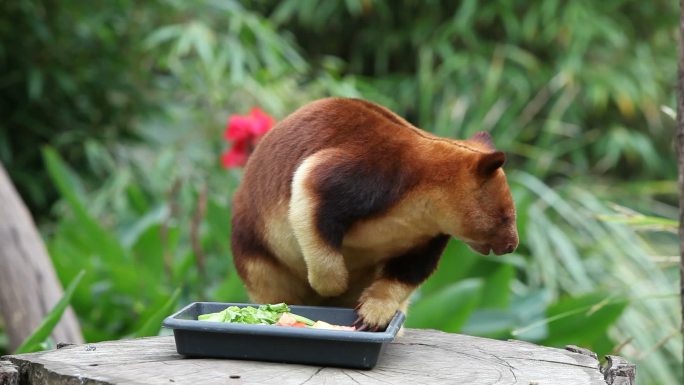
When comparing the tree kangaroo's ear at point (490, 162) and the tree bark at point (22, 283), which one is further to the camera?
the tree bark at point (22, 283)

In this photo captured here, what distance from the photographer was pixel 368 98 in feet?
15.9

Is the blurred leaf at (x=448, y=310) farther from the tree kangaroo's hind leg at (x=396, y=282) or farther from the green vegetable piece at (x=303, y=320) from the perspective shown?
the green vegetable piece at (x=303, y=320)

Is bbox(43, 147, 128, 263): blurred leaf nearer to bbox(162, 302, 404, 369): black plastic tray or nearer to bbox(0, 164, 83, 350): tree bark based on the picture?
bbox(0, 164, 83, 350): tree bark

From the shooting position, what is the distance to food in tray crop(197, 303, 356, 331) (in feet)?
5.55

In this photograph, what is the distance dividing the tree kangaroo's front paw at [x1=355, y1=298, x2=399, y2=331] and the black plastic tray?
135mm

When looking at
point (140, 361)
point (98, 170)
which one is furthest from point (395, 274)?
point (98, 170)

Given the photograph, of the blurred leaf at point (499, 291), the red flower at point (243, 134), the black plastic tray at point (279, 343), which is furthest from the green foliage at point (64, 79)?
the black plastic tray at point (279, 343)

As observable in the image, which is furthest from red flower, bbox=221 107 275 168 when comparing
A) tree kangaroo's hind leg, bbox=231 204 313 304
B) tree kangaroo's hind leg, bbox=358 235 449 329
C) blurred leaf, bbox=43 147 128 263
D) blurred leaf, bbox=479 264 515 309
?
tree kangaroo's hind leg, bbox=358 235 449 329

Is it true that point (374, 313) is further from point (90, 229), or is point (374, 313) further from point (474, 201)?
point (90, 229)

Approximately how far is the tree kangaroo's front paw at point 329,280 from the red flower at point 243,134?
5.05 feet

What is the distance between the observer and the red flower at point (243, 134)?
3367mm

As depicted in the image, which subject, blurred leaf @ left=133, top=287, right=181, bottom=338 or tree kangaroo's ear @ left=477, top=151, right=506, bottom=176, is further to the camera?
blurred leaf @ left=133, top=287, right=181, bottom=338

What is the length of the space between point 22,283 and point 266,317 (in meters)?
1.43

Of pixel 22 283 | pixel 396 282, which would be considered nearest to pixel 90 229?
pixel 22 283
